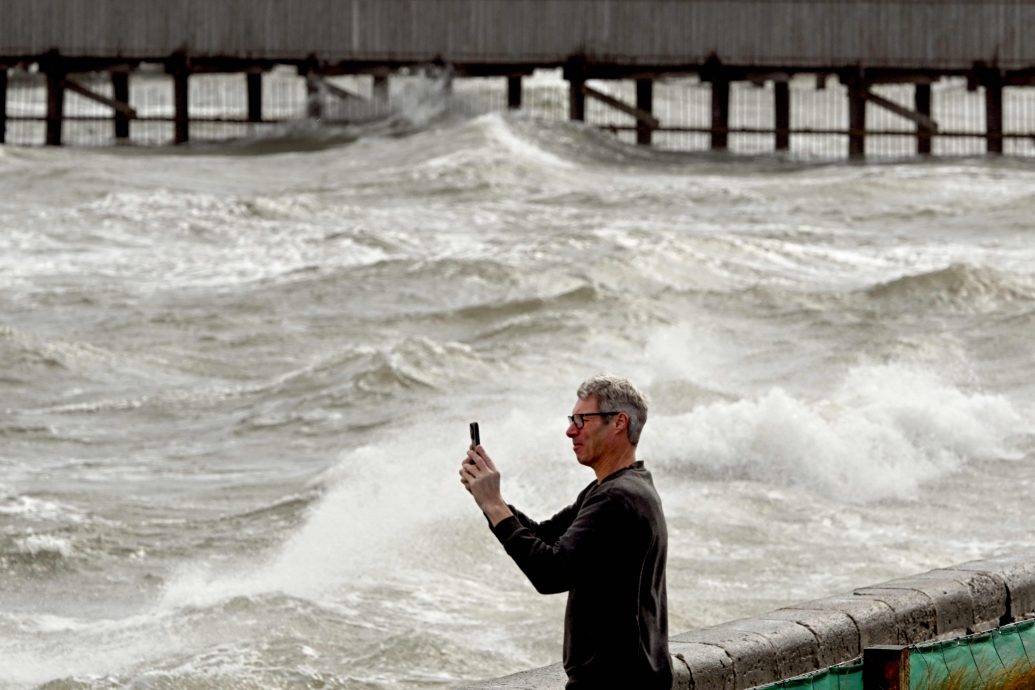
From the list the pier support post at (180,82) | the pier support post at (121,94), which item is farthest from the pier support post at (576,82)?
the pier support post at (121,94)

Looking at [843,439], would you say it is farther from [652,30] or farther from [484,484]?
[652,30]

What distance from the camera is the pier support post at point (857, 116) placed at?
35.3 metres

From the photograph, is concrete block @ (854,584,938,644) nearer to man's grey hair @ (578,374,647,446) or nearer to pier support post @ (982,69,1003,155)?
man's grey hair @ (578,374,647,446)

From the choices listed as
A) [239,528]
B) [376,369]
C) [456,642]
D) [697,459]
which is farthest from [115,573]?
[376,369]

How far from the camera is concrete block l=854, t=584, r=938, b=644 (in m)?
6.21

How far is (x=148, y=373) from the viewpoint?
17.9 m

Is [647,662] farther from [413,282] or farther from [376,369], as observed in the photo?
[413,282]

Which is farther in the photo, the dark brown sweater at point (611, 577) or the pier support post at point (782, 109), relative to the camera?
the pier support post at point (782, 109)

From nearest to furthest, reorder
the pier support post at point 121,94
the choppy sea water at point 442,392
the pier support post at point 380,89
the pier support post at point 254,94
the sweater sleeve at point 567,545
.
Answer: the sweater sleeve at point 567,545, the choppy sea water at point 442,392, the pier support post at point 121,94, the pier support post at point 254,94, the pier support post at point 380,89

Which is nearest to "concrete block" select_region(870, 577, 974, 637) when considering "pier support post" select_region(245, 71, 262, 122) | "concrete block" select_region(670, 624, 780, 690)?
"concrete block" select_region(670, 624, 780, 690)

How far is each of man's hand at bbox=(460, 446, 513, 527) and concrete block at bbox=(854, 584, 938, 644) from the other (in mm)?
2256

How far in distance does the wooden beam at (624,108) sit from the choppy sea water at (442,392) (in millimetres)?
1542

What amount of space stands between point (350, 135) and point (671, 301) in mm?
17768

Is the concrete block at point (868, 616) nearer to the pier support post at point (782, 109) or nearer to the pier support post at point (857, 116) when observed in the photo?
the pier support post at point (857, 116)
